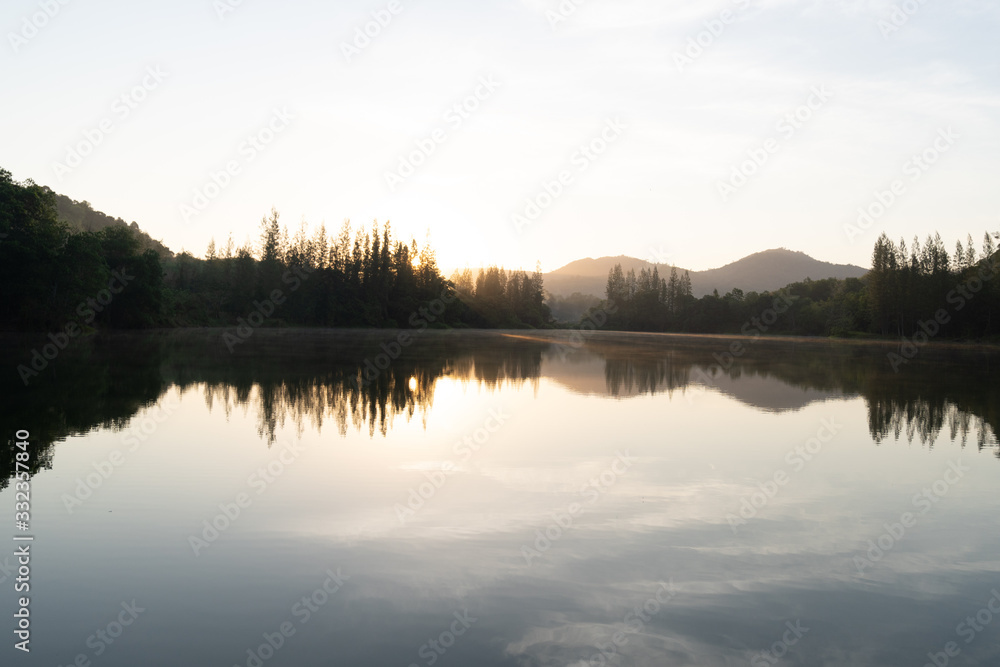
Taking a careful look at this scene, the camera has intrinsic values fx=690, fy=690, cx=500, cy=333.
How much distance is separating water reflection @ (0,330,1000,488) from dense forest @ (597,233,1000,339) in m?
54.6

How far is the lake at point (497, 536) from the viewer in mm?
4430

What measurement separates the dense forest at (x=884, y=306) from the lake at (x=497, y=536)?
7532 cm

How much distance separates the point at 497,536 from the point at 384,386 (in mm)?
12620

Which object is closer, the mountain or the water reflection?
the water reflection

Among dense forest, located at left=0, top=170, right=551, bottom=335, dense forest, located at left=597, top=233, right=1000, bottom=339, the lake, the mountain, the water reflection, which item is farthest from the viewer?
the mountain

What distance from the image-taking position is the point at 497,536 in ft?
21.3

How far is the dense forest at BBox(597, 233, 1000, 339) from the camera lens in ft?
253

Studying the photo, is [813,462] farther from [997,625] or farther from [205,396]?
[205,396]

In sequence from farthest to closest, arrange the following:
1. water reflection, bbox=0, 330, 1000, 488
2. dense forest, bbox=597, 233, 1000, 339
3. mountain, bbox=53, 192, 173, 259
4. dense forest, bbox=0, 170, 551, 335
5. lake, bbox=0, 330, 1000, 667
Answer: mountain, bbox=53, 192, 173, 259 → dense forest, bbox=597, 233, 1000, 339 → dense forest, bbox=0, 170, 551, 335 → water reflection, bbox=0, 330, 1000, 488 → lake, bbox=0, 330, 1000, 667

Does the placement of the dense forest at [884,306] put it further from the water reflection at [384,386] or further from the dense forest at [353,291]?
the water reflection at [384,386]

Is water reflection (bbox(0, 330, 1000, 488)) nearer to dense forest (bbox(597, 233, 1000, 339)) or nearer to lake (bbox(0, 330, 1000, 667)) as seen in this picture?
lake (bbox(0, 330, 1000, 667))

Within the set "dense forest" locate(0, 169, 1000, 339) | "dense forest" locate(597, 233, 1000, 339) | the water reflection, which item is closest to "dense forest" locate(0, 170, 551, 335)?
"dense forest" locate(0, 169, 1000, 339)

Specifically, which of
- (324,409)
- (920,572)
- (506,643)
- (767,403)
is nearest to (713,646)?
(506,643)

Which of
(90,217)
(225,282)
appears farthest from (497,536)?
(90,217)
